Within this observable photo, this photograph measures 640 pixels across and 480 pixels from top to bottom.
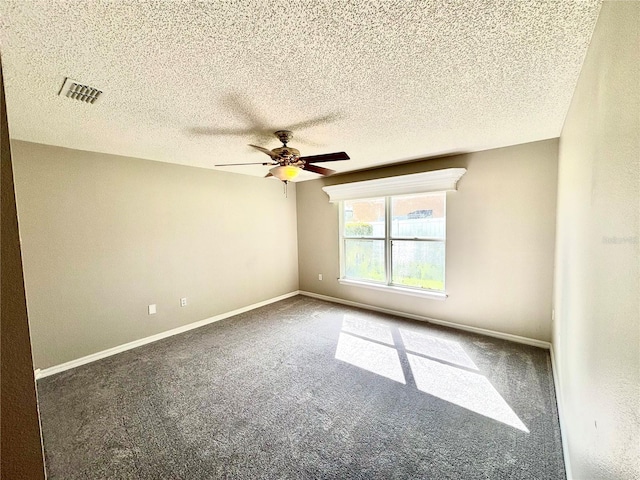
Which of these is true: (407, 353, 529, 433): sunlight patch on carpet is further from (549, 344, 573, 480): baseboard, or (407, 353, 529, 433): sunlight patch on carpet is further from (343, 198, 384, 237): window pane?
(343, 198, 384, 237): window pane

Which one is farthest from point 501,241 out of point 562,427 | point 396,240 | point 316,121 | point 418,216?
point 316,121

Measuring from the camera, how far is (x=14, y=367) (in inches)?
19.3

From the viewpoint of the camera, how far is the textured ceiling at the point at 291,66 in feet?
3.84

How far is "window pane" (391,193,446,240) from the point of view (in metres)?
3.70

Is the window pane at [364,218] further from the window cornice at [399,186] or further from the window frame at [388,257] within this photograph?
the window cornice at [399,186]

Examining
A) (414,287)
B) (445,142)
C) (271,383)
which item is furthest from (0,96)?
(414,287)

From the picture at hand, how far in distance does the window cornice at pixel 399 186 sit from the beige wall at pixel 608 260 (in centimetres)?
187

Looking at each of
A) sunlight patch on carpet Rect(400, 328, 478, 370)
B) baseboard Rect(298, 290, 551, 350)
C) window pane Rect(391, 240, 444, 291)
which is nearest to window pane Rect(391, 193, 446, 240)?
window pane Rect(391, 240, 444, 291)

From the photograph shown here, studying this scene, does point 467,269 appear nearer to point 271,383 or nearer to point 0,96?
point 271,383

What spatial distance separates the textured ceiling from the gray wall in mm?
1081

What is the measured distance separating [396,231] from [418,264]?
606 mm

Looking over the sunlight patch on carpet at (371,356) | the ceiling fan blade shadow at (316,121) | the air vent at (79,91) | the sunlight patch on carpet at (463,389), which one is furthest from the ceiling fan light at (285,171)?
the sunlight patch on carpet at (463,389)

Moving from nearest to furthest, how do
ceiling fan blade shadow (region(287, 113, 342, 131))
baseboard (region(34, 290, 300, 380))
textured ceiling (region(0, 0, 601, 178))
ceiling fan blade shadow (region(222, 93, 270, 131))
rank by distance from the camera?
textured ceiling (region(0, 0, 601, 178)), ceiling fan blade shadow (region(222, 93, 270, 131)), ceiling fan blade shadow (region(287, 113, 342, 131)), baseboard (region(34, 290, 300, 380))

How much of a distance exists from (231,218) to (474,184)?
353 cm
